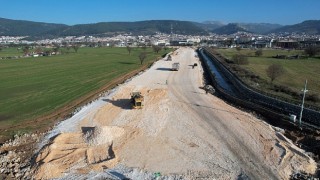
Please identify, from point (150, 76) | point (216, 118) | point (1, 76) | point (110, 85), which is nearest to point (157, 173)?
point (216, 118)

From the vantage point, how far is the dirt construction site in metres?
20.8

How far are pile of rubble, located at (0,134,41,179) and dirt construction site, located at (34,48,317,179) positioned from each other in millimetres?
823

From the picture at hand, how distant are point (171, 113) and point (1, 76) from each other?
40.5 metres

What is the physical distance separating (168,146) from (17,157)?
10186 mm

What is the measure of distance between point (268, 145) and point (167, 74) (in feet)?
122

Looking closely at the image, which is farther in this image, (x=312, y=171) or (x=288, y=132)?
(x=288, y=132)

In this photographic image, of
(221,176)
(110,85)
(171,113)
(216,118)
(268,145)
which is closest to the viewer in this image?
(221,176)

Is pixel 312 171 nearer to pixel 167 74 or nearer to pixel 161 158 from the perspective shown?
pixel 161 158

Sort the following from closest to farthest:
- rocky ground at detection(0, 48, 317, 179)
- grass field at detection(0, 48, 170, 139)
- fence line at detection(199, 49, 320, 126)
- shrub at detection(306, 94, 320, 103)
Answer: rocky ground at detection(0, 48, 317, 179), fence line at detection(199, 49, 320, 126), shrub at detection(306, 94, 320, 103), grass field at detection(0, 48, 170, 139)

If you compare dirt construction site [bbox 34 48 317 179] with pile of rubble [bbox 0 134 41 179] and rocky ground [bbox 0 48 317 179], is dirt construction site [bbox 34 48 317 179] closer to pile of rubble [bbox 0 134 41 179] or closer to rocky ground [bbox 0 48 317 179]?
rocky ground [bbox 0 48 317 179]

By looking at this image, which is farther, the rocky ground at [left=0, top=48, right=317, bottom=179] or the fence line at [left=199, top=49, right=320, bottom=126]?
the fence line at [left=199, top=49, right=320, bottom=126]

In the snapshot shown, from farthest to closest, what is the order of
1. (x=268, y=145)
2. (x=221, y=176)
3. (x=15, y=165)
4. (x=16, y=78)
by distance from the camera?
(x=16, y=78), (x=268, y=145), (x=15, y=165), (x=221, y=176)

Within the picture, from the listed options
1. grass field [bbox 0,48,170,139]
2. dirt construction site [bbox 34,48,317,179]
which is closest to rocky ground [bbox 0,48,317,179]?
dirt construction site [bbox 34,48,317,179]

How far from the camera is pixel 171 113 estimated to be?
32.7 m
